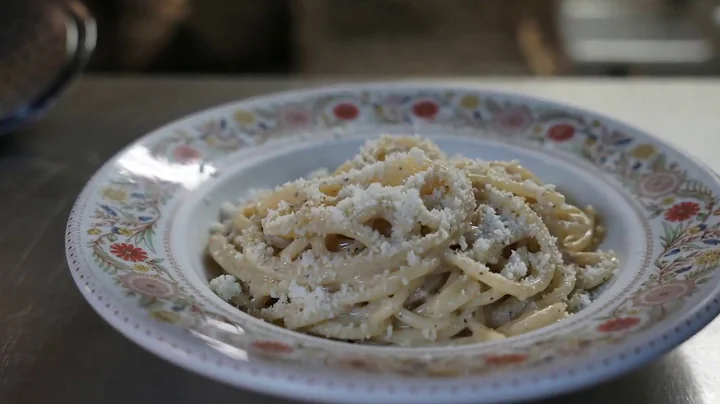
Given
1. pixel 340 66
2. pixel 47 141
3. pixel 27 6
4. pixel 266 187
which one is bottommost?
pixel 340 66

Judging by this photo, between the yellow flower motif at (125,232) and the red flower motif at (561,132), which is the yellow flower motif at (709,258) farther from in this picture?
the yellow flower motif at (125,232)

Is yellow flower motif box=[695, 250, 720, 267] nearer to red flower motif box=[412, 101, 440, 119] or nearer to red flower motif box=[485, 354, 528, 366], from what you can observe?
red flower motif box=[485, 354, 528, 366]

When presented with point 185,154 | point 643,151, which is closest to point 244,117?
point 185,154

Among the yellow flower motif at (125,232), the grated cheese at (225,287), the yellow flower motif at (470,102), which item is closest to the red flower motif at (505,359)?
the grated cheese at (225,287)

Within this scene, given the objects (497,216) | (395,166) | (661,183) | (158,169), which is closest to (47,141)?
(158,169)

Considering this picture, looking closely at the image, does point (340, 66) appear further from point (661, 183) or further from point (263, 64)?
point (661, 183)
